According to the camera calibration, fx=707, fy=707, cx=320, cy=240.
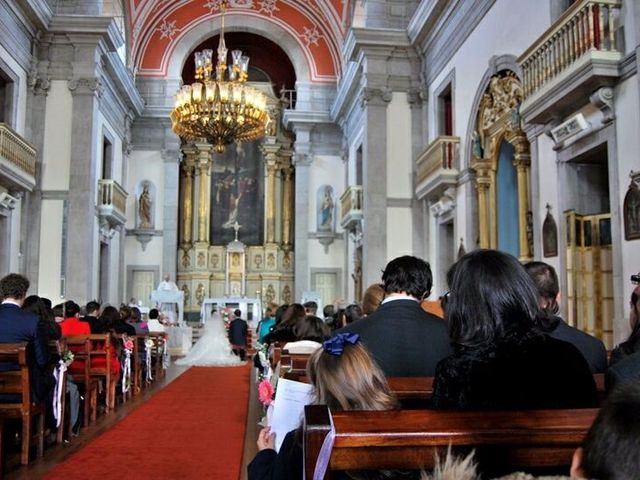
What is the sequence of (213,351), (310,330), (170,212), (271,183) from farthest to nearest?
(271,183)
(170,212)
(213,351)
(310,330)

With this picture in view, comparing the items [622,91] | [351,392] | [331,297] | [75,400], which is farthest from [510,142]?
[331,297]

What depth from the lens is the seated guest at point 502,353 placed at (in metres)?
2.02

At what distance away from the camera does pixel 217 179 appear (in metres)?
23.5

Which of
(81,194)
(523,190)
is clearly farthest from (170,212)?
(523,190)

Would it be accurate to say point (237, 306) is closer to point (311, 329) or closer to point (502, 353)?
point (311, 329)

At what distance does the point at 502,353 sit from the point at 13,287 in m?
4.25

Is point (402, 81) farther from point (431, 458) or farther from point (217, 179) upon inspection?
point (431, 458)

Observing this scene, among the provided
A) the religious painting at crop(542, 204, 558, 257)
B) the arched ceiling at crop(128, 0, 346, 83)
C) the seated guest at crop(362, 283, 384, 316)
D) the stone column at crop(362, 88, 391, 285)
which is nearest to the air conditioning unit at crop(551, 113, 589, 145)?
the religious painting at crop(542, 204, 558, 257)

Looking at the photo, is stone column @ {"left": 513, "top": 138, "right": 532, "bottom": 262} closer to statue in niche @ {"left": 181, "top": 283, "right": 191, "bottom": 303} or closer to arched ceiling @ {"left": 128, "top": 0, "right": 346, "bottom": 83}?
arched ceiling @ {"left": 128, "top": 0, "right": 346, "bottom": 83}

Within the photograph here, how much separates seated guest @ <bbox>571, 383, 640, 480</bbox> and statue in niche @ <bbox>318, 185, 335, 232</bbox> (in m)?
21.4

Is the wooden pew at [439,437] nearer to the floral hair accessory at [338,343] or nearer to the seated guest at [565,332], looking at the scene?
the floral hair accessory at [338,343]

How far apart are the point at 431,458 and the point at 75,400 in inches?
222

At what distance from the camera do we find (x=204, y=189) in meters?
23.0

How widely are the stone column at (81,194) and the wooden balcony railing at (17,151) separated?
1004mm
